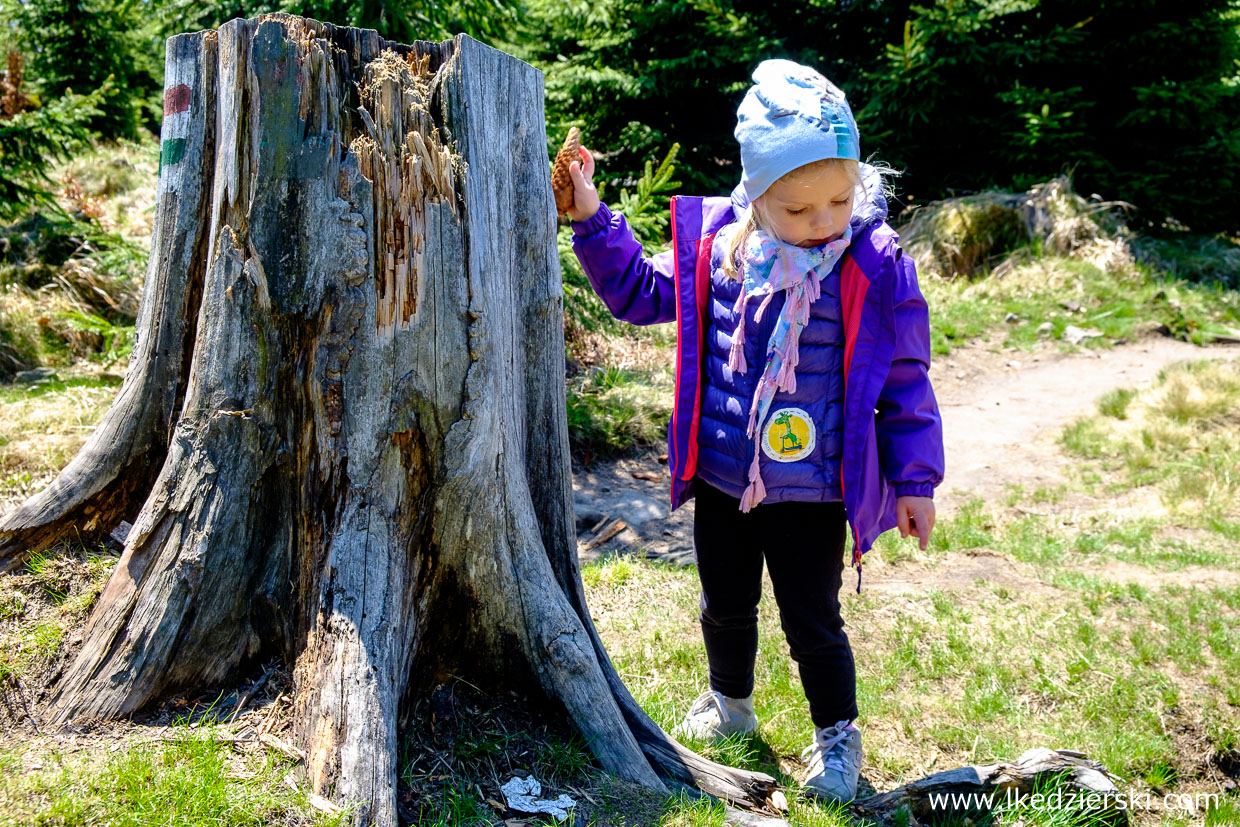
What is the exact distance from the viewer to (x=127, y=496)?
2525mm

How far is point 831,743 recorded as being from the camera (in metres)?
2.71

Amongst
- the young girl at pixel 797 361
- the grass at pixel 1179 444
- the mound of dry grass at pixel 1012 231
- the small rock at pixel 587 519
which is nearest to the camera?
the young girl at pixel 797 361

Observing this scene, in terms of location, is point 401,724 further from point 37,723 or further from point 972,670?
point 972,670

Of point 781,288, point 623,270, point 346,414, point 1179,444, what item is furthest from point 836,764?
point 1179,444

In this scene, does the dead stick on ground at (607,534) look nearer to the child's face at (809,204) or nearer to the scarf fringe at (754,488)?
the scarf fringe at (754,488)

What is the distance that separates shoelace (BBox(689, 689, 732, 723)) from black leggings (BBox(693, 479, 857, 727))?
1.7 inches

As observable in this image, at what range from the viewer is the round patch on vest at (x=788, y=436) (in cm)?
246

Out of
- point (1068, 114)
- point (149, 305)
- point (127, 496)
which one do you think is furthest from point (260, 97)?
point (1068, 114)

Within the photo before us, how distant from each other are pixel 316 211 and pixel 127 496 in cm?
107

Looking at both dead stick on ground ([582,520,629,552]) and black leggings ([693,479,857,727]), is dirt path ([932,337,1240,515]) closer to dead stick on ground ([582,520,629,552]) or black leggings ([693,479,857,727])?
dead stick on ground ([582,520,629,552])

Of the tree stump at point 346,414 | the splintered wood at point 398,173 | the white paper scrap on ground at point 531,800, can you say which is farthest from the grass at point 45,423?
the white paper scrap on ground at point 531,800

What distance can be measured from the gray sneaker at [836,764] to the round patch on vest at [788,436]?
0.88 metres

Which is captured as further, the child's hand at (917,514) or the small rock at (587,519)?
the small rock at (587,519)

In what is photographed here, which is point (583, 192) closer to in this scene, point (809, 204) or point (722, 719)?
point (809, 204)
